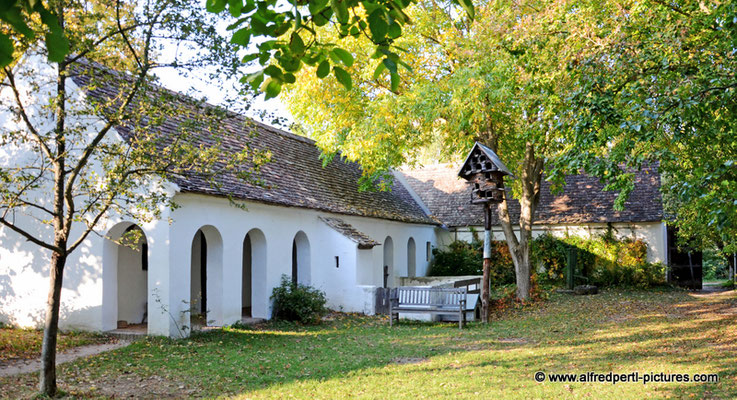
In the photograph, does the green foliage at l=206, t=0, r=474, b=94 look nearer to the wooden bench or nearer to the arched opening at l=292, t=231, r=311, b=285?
the wooden bench

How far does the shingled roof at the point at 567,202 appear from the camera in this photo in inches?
1001

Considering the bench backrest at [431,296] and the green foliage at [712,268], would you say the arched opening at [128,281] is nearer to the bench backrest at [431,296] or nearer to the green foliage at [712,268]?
the bench backrest at [431,296]

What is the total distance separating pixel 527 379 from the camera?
26.8 ft

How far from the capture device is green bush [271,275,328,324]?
15.2 metres

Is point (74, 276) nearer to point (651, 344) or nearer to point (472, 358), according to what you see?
point (472, 358)

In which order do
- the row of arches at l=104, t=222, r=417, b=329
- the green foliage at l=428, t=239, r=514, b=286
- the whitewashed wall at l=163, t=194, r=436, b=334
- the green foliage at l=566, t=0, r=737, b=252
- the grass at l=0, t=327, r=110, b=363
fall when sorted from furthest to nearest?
the green foliage at l=428, t=239, r=514, b=286 < the row of arches at l=104, t=222, r=417, b=329 < the whitewashed wall at l=163, t=194, r=436, b=334 < the grass at l=0, t=327, r=110, b=363 < the green foliage at l=566, t=0, r=737, b=252

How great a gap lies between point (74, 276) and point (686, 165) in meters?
13.6

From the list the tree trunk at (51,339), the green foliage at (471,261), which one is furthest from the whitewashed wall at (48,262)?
the green foliage at (471,261)

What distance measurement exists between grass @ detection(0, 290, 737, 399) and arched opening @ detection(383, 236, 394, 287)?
8341 mm

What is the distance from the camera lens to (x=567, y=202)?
27.1 meters

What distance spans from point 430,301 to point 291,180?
6.17 meters

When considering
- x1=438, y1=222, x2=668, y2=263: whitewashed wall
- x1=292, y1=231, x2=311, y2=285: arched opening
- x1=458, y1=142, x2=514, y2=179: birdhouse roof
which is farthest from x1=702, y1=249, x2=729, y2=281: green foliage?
x1=292, y1=231, x2=311, y2=285: arched opening

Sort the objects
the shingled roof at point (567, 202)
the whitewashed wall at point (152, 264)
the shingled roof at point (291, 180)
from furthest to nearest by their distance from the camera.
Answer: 1. the shingled roof at point (567, 202)
2. the shingled roof at point (291, 180)
3. the whitewashed wall at point (152, 264)

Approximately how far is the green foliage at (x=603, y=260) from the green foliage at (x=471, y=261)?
1412 mm
